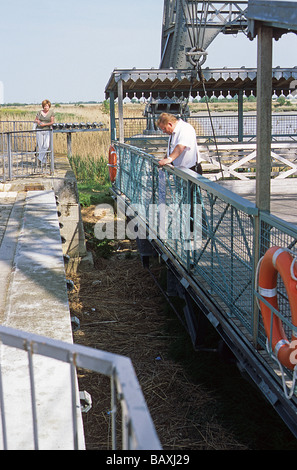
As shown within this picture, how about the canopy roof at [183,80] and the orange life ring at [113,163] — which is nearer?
the orange life ring at [113,163]

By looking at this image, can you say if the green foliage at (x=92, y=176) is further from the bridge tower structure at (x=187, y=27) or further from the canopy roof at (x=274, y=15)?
the canopy roof at (x=274, y=15)

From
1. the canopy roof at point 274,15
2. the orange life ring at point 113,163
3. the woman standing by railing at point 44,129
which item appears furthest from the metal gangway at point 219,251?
the woman standing by railing at point 44,129

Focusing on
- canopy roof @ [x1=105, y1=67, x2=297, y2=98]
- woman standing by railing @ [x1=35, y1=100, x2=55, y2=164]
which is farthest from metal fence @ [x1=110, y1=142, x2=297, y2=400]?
woman standing by railing @ [x1=35, y1=100, x2=55, y2=164]

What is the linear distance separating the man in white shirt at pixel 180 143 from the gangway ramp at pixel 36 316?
1.69 metres

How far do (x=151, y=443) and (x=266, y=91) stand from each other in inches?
117

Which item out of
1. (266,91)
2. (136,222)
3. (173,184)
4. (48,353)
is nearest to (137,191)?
(136,222)

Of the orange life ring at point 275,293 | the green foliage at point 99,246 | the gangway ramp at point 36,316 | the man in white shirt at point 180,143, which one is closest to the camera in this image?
the gangway ramp at point 36,316

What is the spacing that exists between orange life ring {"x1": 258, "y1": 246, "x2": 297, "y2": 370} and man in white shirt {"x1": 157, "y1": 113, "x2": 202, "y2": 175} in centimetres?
312

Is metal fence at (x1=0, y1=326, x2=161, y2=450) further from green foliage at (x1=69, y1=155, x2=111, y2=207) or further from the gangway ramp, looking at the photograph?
green foliage at (x1=69, y1=155, x2=111, y2=207)

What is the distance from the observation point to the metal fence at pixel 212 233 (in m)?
4.16

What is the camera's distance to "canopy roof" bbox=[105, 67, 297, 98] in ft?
42.4

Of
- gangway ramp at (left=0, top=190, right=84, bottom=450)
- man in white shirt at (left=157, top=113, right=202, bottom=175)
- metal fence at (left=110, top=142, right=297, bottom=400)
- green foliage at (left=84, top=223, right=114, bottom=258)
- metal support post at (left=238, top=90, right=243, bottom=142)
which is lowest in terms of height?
green foliage at (left=84, top=223, right=114, bottom=258)

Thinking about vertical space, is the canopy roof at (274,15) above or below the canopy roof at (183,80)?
below

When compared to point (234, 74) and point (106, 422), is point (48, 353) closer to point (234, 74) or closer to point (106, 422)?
point (106, 422)
